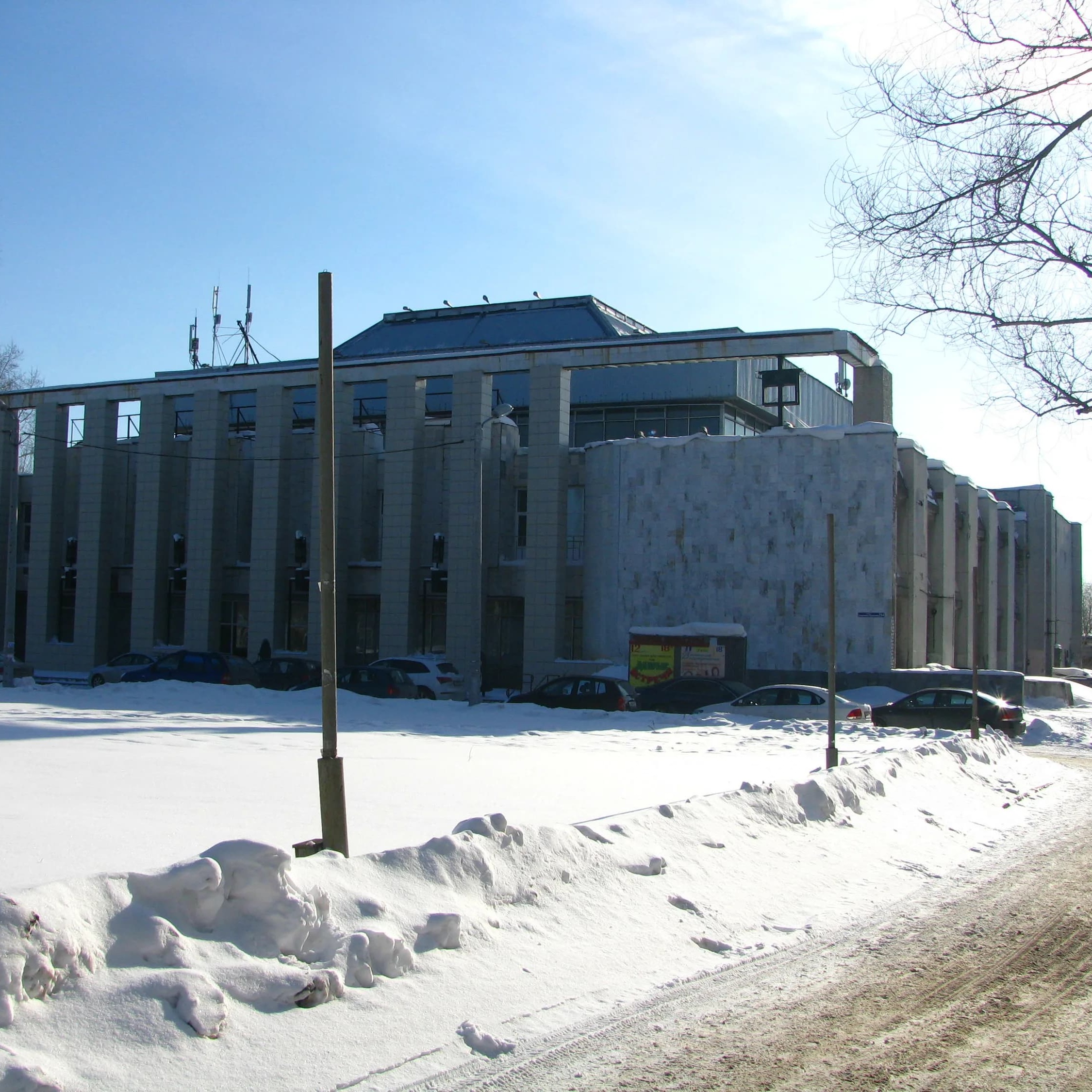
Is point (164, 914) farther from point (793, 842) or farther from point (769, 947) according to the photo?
point (793, 842)

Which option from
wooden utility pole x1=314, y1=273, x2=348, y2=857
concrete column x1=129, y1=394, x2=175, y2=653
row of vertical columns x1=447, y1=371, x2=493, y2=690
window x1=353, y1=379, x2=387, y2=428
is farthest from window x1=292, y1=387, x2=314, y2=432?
wooden utility pole x1=314, y1=273, x2=348, y2=857

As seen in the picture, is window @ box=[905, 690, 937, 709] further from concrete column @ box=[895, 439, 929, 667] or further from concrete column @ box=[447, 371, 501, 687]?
concrete column @ box=[447, 371, 501, 687]

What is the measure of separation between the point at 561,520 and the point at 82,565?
71.5ft

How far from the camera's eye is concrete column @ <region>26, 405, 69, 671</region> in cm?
4912

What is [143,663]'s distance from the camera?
124 ft

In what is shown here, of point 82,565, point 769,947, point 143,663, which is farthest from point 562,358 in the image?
point 769,947

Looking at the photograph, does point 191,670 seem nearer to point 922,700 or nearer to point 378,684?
point 378,684

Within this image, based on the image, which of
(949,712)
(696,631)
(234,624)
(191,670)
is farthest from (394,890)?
(234,624)

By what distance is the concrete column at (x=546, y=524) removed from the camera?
40.1 m

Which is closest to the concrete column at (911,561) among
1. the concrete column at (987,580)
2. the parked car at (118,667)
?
the concrete column at (987,580)

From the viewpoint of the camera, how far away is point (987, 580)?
164 feet

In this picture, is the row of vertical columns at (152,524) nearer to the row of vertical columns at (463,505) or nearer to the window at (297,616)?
the window at (297,616)

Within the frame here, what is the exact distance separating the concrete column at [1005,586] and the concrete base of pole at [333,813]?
50650 millimetres

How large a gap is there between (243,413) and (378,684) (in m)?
33.6
